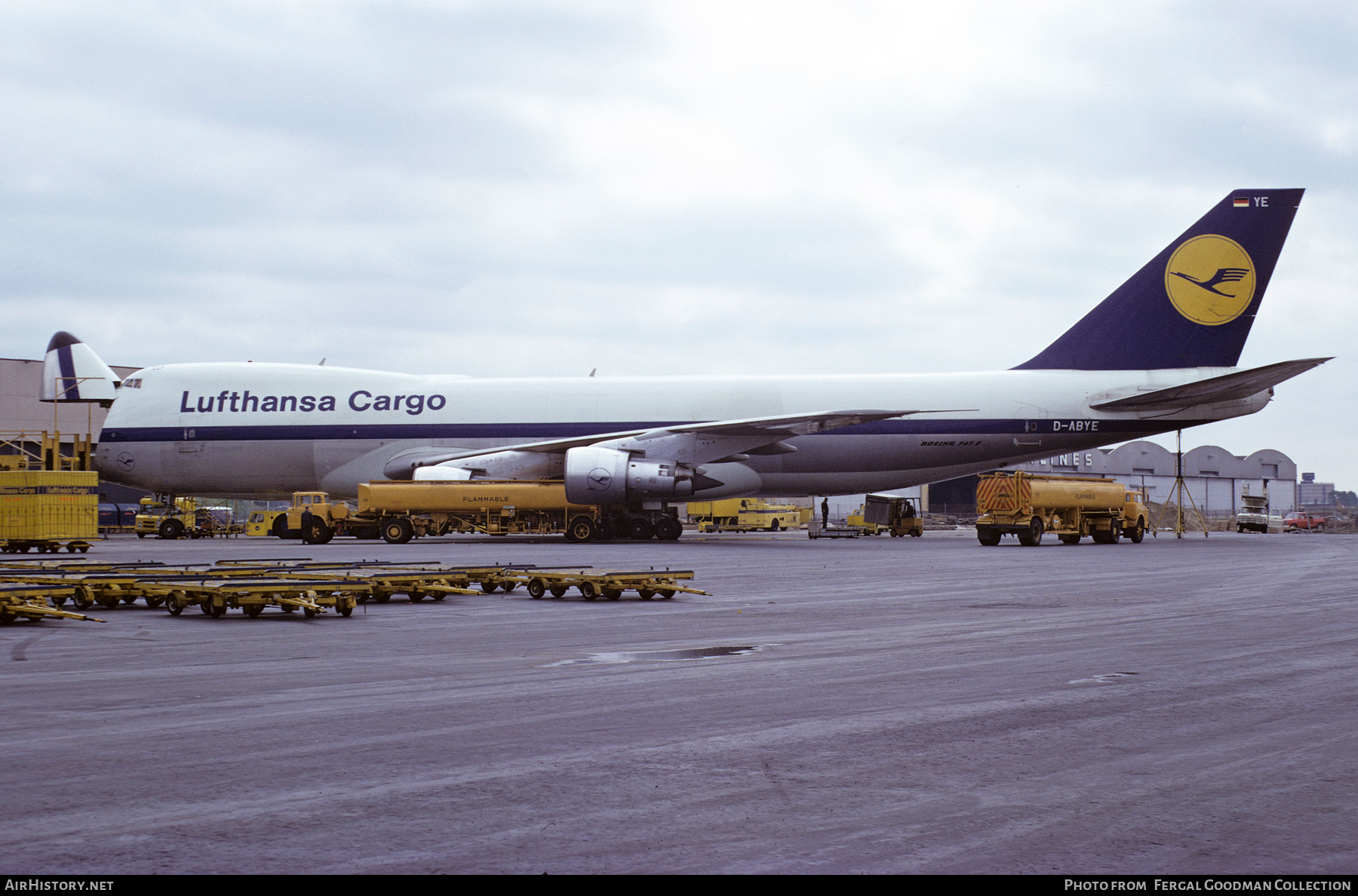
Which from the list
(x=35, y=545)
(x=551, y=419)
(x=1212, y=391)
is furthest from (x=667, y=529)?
(x=35, y=545)

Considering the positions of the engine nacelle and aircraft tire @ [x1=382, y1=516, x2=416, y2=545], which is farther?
aircraft tire @ [x1=382, y1=516, x2=416, y2=545]

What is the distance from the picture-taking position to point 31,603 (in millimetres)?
12875

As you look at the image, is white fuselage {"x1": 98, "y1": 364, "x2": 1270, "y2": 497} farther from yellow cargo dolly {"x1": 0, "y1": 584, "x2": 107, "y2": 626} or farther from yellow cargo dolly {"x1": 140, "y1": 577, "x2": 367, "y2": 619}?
yellow cargo dolly {"x1": 0, "y1": 584, "x2": 107, "y2": 626}

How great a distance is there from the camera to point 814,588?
56.4 ft

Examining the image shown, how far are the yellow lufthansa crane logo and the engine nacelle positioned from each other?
1701cm

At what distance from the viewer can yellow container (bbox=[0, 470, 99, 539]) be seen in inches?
1075

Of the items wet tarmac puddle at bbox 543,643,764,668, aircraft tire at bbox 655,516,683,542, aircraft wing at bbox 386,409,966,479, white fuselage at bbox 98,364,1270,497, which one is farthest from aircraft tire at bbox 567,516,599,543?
wet tarmac puddle at bbox 543,643,764,668

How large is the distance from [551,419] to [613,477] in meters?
5.10

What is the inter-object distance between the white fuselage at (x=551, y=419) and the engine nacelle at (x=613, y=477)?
10.9 feet

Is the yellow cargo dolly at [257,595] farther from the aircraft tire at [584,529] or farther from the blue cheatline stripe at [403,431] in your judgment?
the blue cheatline stripe at [403,431]

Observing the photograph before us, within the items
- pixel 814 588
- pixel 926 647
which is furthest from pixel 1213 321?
pixel 926 647

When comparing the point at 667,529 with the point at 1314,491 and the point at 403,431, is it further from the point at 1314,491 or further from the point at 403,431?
the point at 1314,491

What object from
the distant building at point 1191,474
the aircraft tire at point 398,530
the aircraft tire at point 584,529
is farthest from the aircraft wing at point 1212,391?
the distant building at point 1191,474
